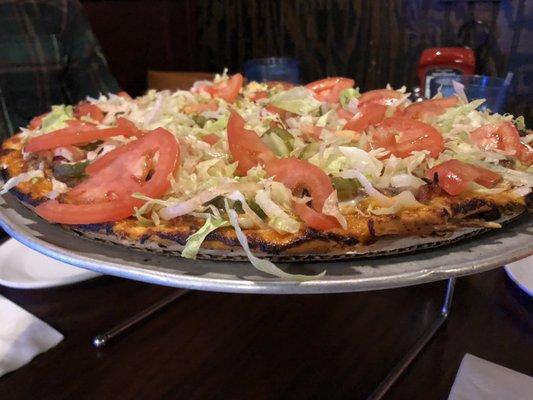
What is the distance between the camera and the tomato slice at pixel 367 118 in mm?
1229

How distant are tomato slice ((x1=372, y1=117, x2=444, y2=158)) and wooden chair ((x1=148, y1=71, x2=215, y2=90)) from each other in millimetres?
2148

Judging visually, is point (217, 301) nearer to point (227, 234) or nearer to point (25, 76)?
point (227, 234)

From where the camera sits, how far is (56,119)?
1479 millimetres

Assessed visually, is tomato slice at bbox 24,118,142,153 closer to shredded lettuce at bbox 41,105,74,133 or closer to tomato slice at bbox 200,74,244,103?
shredded lettuce at bbox 41,105,74,133

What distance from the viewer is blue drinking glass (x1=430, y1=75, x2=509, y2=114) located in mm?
2229

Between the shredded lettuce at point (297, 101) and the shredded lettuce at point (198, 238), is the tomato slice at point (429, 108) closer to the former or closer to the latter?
the shredded lettuce at point (297, 101)

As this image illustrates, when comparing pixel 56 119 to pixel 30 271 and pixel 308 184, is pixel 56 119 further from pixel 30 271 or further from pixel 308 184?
pixel 308 184

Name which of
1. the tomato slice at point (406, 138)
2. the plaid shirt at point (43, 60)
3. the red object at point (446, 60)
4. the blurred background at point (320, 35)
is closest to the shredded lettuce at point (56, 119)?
the tomato slice at point (406, 138)

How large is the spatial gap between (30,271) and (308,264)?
2.70 feet

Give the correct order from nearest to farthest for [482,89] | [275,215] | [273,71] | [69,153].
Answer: [275,215] < [69,153] < [482,89] < [273,71]

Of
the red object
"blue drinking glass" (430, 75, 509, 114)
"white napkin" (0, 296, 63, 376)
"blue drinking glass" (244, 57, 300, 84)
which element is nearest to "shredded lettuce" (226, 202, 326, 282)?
"white napkin" (0, 296, 63, 376)

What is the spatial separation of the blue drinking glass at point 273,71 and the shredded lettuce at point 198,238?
8.10 feet

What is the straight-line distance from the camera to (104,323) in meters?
1.14

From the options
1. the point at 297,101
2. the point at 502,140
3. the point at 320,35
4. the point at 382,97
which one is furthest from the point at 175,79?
the point at 502,140
